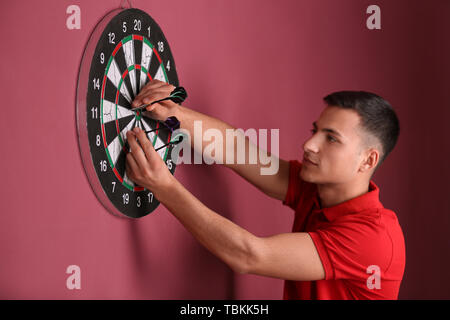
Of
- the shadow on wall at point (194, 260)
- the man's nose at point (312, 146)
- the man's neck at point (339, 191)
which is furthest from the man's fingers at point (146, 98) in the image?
the man's neck at point (339, 191)

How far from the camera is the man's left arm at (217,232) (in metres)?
1.17

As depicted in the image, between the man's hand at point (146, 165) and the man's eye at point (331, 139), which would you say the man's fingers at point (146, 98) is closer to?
the man's hand at point (146, 165)

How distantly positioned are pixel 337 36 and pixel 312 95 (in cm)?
34

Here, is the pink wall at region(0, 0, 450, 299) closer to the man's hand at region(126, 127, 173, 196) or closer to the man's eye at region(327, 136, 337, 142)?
the man's hand at region(126, 127, 173, 196)

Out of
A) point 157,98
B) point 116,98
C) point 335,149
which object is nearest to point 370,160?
point 335,149

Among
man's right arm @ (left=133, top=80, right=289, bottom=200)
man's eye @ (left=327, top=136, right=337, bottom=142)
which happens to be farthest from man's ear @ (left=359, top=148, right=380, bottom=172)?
man's right arm @ (left=133, top=80, right=289, bottom=200)

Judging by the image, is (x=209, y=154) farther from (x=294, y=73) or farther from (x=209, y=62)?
(x=294, y=73)

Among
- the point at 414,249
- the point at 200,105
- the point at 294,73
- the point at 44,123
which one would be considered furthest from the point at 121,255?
the point at 414,249

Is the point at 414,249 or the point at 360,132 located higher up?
the point at 360,132

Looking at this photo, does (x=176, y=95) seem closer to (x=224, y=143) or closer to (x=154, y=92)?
(x=154, y=92)

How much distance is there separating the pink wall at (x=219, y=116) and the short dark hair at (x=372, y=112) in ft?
1.43

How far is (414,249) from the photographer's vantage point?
266 cm

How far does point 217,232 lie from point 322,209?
20.0 inches

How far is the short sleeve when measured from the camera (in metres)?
1.34
